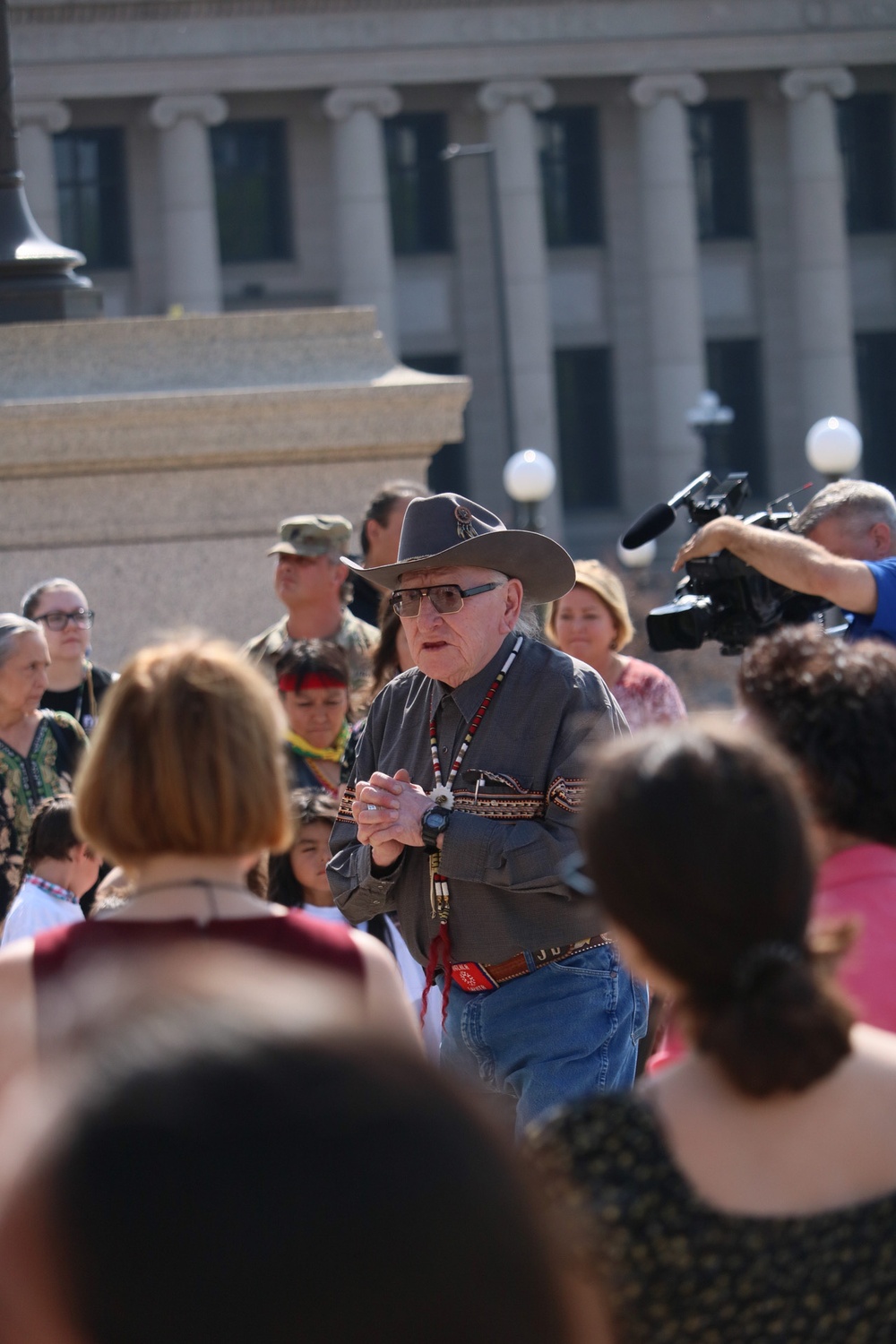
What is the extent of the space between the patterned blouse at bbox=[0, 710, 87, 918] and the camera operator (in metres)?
2.36

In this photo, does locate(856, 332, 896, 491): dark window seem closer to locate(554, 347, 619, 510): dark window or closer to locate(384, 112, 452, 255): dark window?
locate(554, 347, 619, 510): dark window

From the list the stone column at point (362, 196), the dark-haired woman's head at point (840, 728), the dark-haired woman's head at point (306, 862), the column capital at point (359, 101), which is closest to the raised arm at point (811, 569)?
the dark-haired woman's head at point (840, 728)

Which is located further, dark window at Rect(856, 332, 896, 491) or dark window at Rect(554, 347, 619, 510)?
dark window at Rect(856, 332, 896, 491)

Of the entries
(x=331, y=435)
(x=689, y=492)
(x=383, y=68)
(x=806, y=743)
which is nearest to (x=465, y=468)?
(x=383, y=68)

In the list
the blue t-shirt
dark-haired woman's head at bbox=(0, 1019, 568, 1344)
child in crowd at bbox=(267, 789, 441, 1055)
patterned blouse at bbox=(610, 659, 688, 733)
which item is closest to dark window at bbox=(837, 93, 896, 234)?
patterned blouse at bbox=(610, 659, 688, 733)

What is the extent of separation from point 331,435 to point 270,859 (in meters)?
2.38

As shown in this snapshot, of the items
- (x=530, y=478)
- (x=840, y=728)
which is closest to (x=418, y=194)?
(x=530, y=478)

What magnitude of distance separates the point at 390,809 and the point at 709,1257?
2.44m

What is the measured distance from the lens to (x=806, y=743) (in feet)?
9.11

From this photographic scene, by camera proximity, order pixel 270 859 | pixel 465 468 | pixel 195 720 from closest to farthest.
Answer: pixel 195 720 < pixel 270 859 < pixel 465 468

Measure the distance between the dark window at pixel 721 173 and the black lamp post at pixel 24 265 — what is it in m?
37.0

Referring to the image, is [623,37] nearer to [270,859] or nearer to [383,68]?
[383,68]

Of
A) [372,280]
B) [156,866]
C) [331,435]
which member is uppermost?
[372,280]

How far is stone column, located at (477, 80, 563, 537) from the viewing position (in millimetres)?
39750
